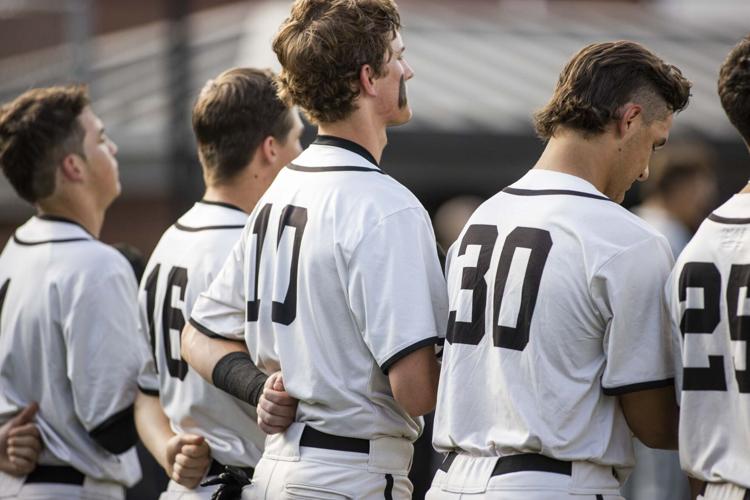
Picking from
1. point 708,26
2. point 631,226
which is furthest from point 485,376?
point 708,26

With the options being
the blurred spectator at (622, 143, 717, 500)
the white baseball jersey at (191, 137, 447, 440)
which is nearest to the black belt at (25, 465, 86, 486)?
the white baseball jersey at (191, 137, 447, 440)

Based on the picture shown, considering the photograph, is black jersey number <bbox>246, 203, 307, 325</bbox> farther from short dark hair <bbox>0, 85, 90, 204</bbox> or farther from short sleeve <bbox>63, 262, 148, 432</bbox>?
short dark hair <bbox>0, 85, 90, 204</bbox>

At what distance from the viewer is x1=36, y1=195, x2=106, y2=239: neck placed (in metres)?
4.86

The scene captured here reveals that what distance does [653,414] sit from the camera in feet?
10.6

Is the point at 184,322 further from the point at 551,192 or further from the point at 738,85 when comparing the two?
the point at 738,85

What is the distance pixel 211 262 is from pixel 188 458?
71 centimetres

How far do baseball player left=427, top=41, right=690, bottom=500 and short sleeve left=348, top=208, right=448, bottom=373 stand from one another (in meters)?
0.10

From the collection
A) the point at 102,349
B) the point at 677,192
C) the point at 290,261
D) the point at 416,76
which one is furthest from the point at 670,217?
the point at 416,76


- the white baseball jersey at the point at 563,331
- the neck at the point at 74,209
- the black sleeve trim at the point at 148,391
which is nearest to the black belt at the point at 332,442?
the white baseball jersey at the point at 563,331

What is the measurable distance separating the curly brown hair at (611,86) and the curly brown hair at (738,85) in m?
0.13

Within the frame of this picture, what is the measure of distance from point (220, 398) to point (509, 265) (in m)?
1.37

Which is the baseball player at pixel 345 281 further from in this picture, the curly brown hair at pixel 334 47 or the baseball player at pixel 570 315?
the baseball player at pixel 570 315

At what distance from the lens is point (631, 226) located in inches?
124

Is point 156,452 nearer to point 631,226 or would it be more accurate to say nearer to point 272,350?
point 272,350
